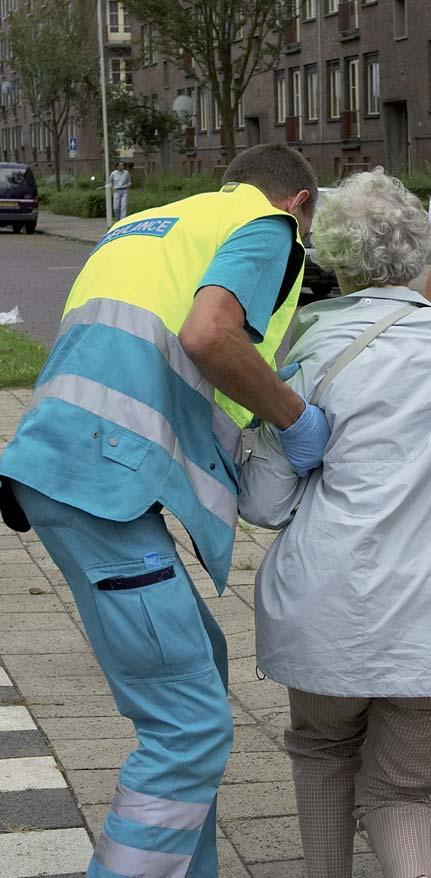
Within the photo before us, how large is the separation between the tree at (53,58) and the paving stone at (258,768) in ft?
184

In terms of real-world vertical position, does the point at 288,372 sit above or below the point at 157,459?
above

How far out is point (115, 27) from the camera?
78.6 metres

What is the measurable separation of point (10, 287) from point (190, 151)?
38541 mm

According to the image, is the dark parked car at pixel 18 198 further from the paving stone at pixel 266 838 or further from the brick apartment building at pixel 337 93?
the paving stone at pixel 266 838

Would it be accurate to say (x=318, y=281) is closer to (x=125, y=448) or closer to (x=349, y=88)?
(x=125, y=448)

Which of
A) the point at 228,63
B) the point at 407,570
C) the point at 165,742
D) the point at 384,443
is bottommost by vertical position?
the point at 165,742

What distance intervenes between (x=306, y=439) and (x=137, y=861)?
0.86 metres

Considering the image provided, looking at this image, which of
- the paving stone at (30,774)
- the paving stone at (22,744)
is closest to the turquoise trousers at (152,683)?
the paving stone at (30,774)

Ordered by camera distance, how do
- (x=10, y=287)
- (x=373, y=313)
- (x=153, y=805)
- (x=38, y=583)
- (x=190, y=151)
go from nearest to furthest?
(x=153, y=805) < (x=373, y=313) < (x=38, y=583) < (x=10, y=287) < (x=190, y=151)

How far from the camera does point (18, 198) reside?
4306 cm

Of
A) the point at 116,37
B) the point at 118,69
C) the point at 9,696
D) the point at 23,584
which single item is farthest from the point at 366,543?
the point at 116,37

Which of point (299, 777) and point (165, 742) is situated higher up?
point (165, 742)

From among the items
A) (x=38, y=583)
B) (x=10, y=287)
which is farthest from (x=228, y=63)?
(x=38, y=583)

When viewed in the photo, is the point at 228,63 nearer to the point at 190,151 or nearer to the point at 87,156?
the point at 190,151
